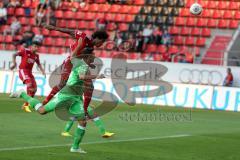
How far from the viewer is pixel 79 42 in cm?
1423

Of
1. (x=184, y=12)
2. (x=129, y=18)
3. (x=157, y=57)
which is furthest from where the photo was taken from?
(x=129, y=18)

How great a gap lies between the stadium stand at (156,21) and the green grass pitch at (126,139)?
12878mm

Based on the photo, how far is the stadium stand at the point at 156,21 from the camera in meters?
36.2

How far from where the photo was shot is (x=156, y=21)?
122 ft

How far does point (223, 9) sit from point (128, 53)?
5871mm

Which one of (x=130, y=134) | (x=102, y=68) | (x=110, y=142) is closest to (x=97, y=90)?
(x=102, y=68)

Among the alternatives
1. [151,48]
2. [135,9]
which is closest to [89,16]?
[135,9]

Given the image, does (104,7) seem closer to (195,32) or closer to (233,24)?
(195,32)

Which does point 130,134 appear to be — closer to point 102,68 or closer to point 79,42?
point 79,42

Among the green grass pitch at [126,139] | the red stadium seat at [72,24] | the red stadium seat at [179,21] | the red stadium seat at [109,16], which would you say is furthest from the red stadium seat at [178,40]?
the green grass pitch at [126,139]

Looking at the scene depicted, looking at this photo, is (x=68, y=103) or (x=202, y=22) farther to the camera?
(x=202, y=22)

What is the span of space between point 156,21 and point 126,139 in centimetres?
2151

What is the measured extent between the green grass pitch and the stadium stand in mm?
12878

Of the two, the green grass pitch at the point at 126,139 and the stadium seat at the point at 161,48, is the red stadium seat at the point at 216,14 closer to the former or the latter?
the stadium seat at the point at 161,48
